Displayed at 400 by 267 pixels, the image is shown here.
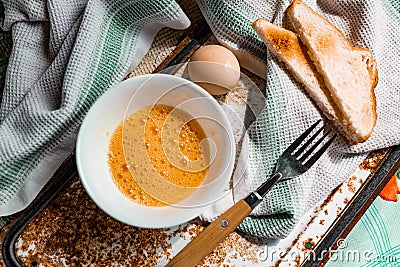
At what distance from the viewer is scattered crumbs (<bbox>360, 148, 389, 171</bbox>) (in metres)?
1.12

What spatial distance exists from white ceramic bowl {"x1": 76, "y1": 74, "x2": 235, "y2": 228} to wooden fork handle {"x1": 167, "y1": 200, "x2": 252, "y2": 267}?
0.04 m

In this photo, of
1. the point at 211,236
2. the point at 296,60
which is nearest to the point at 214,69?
the point at 296,60

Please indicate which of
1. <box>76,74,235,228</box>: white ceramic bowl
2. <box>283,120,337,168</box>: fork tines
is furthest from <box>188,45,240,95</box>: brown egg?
<box>283,120,337,168</box>: fork tines

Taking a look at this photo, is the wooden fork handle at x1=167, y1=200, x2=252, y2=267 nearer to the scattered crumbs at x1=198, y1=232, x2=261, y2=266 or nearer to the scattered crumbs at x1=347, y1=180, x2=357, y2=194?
the scattered crumbs at x1=198, y1=232, x2=261, y2=266

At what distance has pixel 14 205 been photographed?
105 cm

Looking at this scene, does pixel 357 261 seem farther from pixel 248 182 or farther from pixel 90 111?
pixel 90 111

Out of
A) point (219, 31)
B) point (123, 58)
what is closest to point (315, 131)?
point (219, 31)

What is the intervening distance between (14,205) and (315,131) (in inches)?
22.1

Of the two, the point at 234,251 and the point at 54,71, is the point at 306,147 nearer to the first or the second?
the point at 234,251

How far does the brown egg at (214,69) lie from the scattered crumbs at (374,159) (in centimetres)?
30

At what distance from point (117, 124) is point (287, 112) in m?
0.31

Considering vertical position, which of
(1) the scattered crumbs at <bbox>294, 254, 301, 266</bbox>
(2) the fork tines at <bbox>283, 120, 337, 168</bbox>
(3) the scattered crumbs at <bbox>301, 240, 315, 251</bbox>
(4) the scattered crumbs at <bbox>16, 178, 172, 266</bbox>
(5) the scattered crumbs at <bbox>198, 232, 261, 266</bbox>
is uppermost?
(2) the fork tines at <bbox>283, 120, 337, 168</bbox>

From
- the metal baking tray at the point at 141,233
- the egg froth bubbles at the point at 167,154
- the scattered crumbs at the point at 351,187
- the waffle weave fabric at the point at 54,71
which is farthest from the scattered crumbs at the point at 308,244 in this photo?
the waffle weave fabric at the point at 54,71

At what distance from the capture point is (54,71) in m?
1.06
